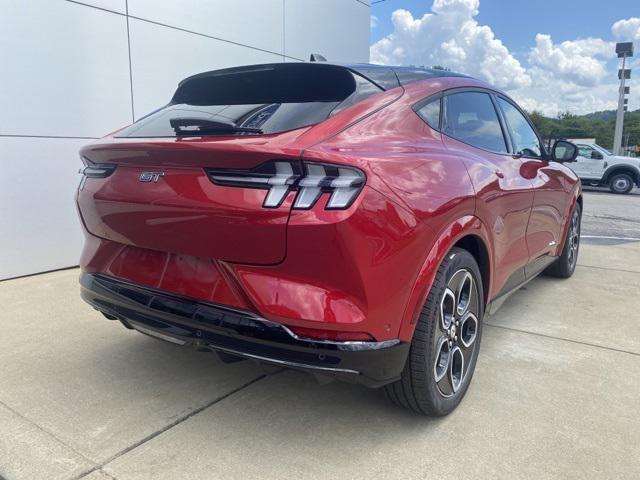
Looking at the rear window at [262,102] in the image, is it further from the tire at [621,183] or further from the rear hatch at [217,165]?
the tire at [621,183]

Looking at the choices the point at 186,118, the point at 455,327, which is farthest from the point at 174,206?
the point at 455,327

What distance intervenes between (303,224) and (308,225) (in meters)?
0.02

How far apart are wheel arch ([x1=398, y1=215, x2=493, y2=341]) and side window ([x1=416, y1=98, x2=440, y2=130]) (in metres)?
0.50

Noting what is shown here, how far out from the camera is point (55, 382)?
285 centimetres

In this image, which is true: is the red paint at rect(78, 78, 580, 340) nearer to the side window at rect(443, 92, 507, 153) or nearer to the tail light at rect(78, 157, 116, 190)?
the tail light at rect(78, 157, 116, 190)

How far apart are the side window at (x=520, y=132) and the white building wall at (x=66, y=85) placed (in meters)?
4.09

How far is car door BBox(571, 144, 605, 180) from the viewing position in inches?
699

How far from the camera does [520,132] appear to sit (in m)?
3.88

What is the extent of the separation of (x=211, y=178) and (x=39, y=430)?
1476mm

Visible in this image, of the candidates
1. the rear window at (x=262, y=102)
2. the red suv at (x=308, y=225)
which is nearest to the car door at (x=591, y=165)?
the red suv at (x=308, y=225)

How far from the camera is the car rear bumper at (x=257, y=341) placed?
196 centimetres

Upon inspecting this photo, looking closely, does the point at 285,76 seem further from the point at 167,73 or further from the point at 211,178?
the point at 167,73

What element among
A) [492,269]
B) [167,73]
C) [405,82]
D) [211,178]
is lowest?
[492,269]

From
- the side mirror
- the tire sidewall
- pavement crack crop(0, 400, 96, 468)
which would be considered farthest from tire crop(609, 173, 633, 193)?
pavement crack crop(0, 400, 96, 468)
